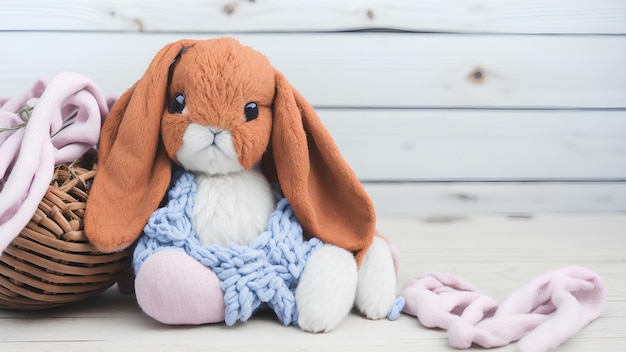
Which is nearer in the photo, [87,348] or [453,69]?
[87,348]

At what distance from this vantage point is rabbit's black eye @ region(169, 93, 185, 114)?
96 centimetres

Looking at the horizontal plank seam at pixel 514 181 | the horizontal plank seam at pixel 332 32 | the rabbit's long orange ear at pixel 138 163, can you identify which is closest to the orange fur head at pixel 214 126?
the rabbit's long orange ear at pixel 138 163

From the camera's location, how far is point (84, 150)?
1.01 meters

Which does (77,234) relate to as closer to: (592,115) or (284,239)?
(284,239)

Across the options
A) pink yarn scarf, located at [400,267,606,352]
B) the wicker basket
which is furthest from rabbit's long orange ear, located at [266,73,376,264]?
the wicker basket

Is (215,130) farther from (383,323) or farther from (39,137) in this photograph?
(383,323)

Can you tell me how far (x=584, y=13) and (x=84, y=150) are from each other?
1.30 m

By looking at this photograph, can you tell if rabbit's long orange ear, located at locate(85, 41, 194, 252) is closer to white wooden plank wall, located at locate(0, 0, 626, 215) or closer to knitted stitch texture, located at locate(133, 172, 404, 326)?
knitted stitch texture, located at locate(133, 172, 404, 326)

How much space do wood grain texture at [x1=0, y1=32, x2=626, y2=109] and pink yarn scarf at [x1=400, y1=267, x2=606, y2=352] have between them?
72 centimetres

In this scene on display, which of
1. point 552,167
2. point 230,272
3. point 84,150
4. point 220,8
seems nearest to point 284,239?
point 230,272

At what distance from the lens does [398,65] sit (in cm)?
168

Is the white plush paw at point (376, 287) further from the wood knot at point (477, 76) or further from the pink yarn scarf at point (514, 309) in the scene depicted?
the wood knot at point (477, 76)

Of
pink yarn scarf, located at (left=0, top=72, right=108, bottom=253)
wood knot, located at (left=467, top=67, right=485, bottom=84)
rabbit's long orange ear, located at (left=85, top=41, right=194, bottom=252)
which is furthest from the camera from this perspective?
wood knot, located at (left=467, top=67, right=485, bottom=84)

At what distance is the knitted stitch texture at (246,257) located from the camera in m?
0.90
